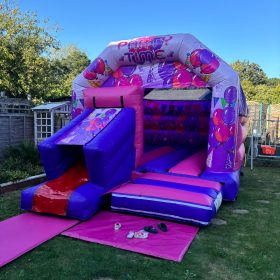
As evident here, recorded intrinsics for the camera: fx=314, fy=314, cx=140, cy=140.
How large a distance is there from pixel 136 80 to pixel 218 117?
1572 millimetres

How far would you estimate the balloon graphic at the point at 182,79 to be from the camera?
5.27 metres

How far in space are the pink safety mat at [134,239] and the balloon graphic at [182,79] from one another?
234cm

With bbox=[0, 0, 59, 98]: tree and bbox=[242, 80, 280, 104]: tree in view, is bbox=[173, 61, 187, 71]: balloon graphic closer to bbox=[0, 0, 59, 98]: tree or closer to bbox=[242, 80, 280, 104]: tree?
bbox=[0, 0, 59, 98]: tree

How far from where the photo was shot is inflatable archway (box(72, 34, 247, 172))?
16.6ft

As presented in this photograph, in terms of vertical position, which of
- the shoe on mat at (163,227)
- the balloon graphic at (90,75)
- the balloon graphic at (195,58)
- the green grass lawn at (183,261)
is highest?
the balloon graphic at (195,58)

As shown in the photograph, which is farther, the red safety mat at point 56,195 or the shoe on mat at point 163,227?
the red safety mat at point 56,195

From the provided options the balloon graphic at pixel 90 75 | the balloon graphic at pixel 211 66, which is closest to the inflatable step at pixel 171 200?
the balloon graphic at pixel 211 66

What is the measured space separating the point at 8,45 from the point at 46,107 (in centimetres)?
679

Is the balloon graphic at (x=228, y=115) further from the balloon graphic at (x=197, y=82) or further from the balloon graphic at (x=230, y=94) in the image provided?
the balloon graphic at (x=197, y=82)

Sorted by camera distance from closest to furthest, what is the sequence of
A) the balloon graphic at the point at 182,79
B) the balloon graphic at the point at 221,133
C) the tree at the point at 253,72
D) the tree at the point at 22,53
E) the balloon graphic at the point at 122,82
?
the balloon graphic at the point at 221,133, the balloon graphic at the point at 182,79, the balloon graphic at the point at 122,82, the tree at the point at 22,53, the tree at the point at 253,72

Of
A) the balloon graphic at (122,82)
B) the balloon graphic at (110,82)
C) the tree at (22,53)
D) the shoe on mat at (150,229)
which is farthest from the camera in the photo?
the tree at (22,53)

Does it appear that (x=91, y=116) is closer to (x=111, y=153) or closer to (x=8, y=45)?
(x=111, y=153)

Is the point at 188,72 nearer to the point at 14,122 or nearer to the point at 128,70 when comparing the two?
the point at 128,70

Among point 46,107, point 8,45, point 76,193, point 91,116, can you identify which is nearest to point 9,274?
point 76,193
